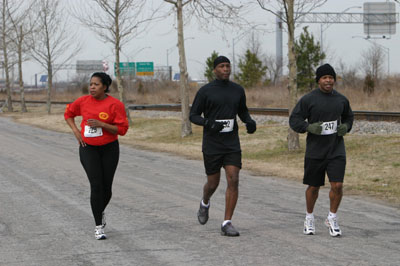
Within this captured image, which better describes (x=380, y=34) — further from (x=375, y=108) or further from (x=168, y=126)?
(x=168, y=126)

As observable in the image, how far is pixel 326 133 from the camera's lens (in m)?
7.15

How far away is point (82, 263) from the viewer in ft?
20.0

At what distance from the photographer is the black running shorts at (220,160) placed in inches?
290

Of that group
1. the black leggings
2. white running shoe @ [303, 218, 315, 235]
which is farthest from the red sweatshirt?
white running shoe @ [303, 218, 315, 235]

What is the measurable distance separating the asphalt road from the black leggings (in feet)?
1.27

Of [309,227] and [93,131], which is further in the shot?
[309,227]

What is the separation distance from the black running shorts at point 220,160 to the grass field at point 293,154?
358 centimetres

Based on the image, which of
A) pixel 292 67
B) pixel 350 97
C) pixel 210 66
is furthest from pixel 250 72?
pixel 292 67

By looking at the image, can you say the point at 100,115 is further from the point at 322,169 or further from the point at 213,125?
the point at 322,169

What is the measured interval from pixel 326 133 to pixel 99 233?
2682 millimetres

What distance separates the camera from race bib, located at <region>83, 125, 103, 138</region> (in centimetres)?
712

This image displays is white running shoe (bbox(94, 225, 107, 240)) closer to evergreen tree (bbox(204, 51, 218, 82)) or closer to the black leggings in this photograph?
the black leggings

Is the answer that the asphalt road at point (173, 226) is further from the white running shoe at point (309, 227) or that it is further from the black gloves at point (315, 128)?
the black gloves at point (315, 128)

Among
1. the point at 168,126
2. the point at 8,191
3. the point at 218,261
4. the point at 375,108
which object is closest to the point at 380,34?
the point at 375,108
